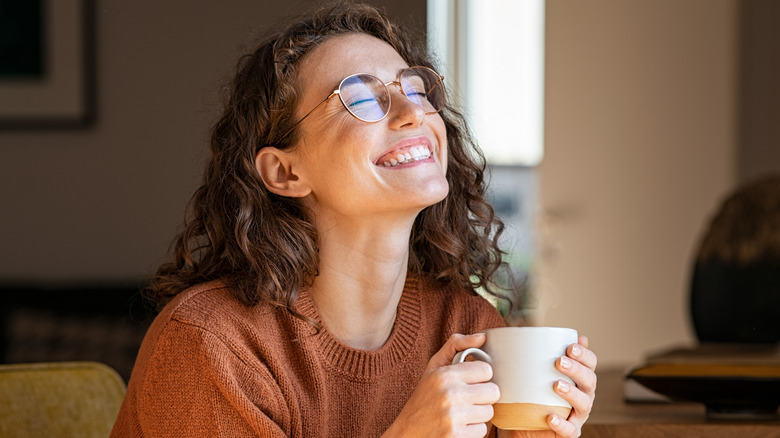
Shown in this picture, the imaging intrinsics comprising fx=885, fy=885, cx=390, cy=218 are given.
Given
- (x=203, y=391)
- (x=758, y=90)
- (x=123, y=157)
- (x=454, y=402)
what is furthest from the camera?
(x=758, y=90)

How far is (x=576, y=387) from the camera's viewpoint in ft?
3.22

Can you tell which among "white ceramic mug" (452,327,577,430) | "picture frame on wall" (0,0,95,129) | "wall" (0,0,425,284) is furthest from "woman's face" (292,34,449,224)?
"picture frame on wall" (0,0,95,129)

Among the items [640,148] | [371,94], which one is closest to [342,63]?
[371,94]

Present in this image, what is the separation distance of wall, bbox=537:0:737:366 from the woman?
311 cm

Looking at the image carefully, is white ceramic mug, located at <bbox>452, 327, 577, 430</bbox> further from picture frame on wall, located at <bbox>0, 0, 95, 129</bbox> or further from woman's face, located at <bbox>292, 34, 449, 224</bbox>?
picture frame on wall, located at <bbox>0, 0, 95, 129</bbox>

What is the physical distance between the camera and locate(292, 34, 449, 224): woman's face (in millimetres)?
1154

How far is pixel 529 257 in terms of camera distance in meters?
5.50

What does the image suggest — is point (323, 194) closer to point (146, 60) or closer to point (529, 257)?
point (146, 60)

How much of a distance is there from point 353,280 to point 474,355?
0.32 meters

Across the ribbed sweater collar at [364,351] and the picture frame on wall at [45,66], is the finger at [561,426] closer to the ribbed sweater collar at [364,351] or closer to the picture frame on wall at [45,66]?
the ribbed sweater collar at [364,351]

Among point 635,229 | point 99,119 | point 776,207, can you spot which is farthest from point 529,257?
point 99,119

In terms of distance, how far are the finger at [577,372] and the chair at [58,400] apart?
70cm

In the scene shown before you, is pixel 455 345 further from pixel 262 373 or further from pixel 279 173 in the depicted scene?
pixel 279 173

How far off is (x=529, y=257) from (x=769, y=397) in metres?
4.32
